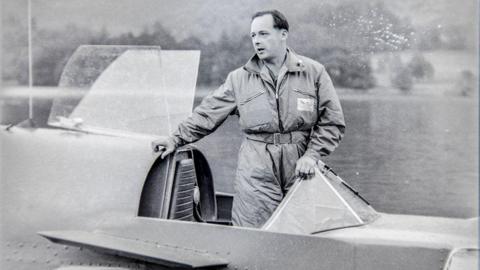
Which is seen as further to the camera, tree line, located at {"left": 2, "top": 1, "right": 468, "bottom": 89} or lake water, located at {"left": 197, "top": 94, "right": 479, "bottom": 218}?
tree line, located at {"left": 2, "top": 1, "right": 468, "bottom": 89}

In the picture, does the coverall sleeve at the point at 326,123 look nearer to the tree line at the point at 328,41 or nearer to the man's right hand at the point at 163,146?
the man's right hand at the point at 163,146

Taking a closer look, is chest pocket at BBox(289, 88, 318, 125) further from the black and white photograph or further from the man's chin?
the man's chin

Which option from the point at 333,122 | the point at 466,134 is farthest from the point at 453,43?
the point at 333,122

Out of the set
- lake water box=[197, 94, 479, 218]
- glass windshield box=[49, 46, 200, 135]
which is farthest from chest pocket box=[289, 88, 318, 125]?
lake water box=[197, 94, 479, 218]

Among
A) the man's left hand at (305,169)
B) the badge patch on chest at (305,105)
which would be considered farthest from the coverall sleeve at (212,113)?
the man's left hand at (305,169)

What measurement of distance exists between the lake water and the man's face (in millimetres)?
1112

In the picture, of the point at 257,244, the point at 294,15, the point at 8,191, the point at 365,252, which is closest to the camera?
the point at 365,252

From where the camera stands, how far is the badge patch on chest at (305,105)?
9.20 feet

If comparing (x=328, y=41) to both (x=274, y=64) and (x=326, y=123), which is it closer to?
(x=274, y=64)

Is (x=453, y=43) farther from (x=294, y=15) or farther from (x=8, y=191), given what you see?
(x=8, y=191)

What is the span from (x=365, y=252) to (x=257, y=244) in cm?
46

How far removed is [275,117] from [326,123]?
0.89 feet

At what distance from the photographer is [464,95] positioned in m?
3.46

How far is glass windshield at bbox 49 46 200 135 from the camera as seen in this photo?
3348 mm
